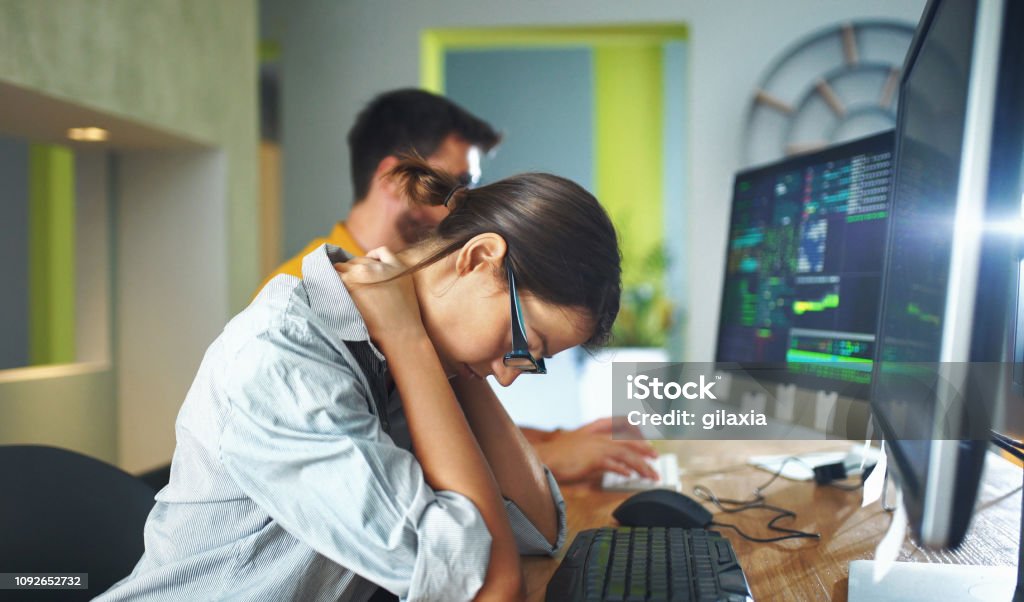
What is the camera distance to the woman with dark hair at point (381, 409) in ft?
2.29

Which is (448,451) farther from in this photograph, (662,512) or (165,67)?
(165,67)

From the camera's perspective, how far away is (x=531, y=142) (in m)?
6.05

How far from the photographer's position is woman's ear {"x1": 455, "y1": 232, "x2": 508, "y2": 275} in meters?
0.86

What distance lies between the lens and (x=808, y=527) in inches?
43.1

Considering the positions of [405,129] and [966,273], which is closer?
[966,273]

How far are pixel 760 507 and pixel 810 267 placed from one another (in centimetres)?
37

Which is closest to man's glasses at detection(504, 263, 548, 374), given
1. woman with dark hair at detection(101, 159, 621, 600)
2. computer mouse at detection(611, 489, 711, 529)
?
woman with dark hair at detection(101, 159, 621, 600)

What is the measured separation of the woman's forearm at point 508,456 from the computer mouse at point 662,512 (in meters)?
0.10

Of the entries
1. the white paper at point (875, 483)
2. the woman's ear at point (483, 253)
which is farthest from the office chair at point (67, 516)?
the white paper at point (875, 483)

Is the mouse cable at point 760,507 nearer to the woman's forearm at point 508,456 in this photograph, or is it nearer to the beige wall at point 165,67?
the woman's forearm at point 508,456

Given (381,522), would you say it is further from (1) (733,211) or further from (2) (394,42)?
(2) (394,42)

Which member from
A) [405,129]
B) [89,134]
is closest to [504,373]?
[405,129]

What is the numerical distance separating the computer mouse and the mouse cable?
5 centimetres

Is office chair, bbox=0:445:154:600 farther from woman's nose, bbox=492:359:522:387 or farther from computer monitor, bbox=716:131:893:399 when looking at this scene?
computer monitor, bbox=716:131:893:399
